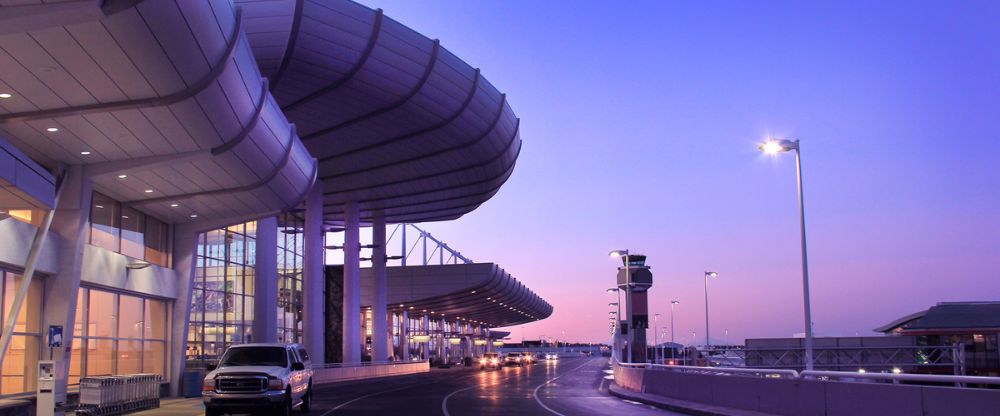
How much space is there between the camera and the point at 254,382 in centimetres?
2331

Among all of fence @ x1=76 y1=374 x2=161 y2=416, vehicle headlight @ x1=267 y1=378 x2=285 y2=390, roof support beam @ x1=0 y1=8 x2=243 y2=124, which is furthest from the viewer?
fence @ x1=76 y1=374 x2=161 y2=416

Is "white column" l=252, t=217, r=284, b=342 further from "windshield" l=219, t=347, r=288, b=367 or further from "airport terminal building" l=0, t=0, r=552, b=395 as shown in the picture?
"windshield" l=219, t=347, r=288, b=367

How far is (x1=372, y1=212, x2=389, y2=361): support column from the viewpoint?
70000 millimetres

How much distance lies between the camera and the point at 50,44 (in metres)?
17.2

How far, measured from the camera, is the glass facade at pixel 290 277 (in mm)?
64312

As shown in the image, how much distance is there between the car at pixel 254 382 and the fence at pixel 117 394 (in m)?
2.75

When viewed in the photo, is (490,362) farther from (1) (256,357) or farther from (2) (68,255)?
(1) (256,357)

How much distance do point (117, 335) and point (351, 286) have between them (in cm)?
3207

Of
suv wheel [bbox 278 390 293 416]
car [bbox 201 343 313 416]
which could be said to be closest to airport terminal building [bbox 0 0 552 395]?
car [bbox 201 343 313 416]

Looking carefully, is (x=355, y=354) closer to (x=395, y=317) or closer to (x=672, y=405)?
(x=672, y=405)

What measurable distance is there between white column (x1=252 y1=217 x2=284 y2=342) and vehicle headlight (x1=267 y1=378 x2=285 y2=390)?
2910 centimetres

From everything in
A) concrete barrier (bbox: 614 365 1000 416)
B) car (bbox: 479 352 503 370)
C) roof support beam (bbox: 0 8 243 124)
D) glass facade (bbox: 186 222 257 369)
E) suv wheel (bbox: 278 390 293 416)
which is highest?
roof support beam (bbox: 0 8 243 124)

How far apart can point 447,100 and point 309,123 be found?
6.76m

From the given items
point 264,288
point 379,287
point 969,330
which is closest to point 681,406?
point 969,330
